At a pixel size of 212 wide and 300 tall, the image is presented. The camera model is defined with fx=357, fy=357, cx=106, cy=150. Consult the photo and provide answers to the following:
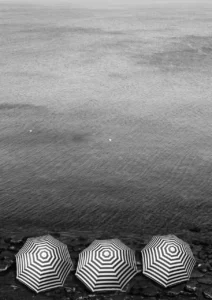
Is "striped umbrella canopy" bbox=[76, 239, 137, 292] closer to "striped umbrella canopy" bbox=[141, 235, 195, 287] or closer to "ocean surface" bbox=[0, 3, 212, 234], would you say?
"striped umbrella canopy" bbox=[141, 235, 195, 287]

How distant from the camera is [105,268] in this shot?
24.3 m

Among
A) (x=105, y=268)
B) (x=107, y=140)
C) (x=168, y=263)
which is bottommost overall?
(x=107, y=140)

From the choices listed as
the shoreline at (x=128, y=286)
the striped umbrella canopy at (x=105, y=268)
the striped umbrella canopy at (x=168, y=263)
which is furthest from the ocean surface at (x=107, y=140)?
the striped umbrella canopy at (x=105, y=268)

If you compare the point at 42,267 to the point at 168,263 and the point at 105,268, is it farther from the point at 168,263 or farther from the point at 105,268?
the point at 168,263

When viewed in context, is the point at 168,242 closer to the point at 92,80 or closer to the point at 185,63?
the point at 92,80

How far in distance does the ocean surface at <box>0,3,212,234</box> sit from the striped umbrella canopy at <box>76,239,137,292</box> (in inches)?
294

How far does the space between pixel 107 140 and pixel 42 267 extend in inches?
1163

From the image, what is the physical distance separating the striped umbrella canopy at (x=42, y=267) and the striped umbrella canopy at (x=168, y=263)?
5995mm

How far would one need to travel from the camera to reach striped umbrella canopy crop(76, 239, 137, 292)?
24.3 metres

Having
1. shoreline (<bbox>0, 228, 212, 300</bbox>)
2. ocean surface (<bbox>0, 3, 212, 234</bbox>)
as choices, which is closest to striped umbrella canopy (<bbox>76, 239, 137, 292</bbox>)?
shoreline (<bbox>0, 228, 212, 300</bbox>)

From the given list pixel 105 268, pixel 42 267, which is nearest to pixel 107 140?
pixel 105 268

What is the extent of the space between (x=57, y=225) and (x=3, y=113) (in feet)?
109

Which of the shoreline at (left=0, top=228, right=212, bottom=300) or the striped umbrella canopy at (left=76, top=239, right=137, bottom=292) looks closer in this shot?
the striped umbrella canopy at (left=76, top=239, right=137, bottom=292)

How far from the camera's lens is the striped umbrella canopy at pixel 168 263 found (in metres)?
25.1
